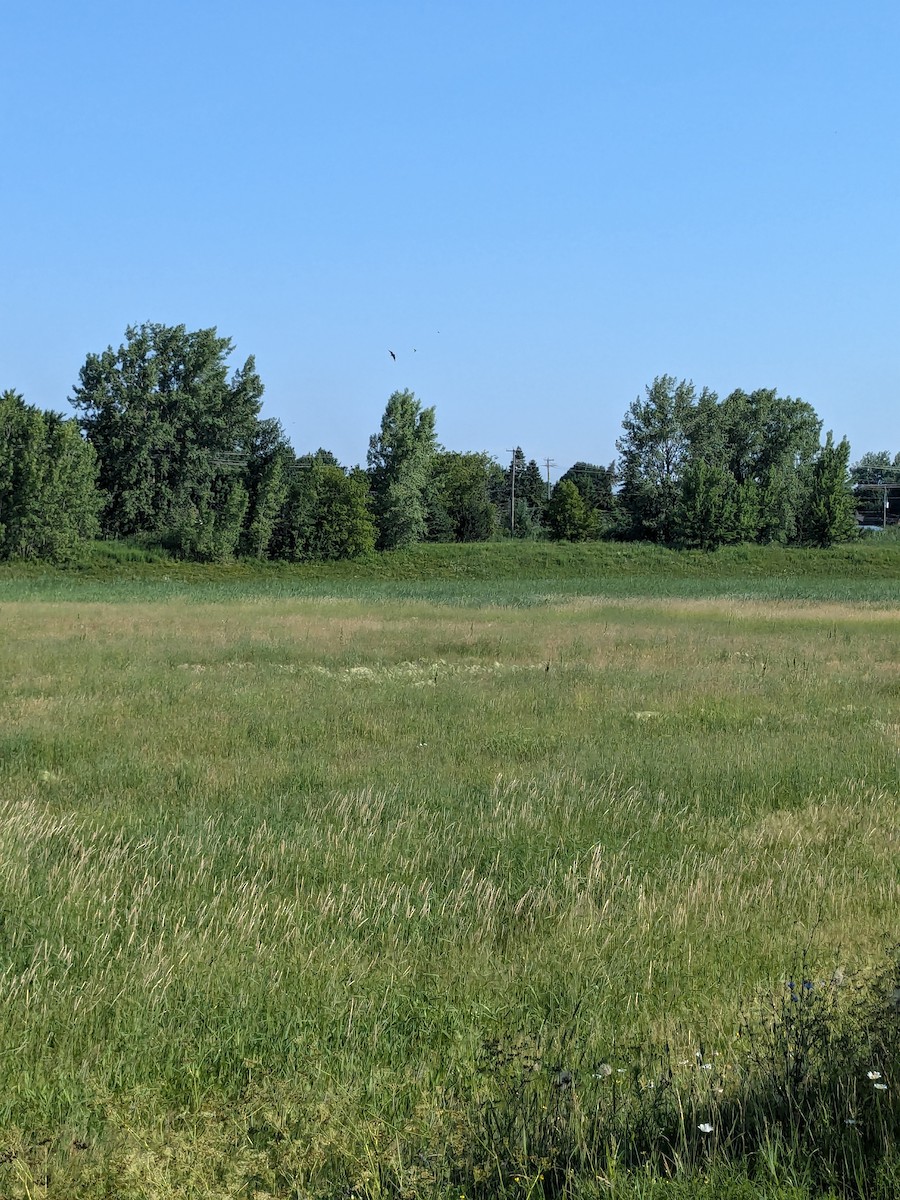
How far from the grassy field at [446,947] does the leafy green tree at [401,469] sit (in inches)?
2643

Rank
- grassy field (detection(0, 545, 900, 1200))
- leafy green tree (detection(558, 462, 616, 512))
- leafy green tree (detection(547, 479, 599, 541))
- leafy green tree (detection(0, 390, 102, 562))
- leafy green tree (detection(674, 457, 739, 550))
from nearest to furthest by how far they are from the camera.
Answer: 1. grassy field (detection(0, 545, 900, 1200))
2. leafy green tree (detection(0, 390, 102, 562))
3. leafy green tree (detection(674, 457, 739, 550))
4. leafy green tree (detection(547, 479, 599, 541))
5. leafy green tree (detection(558, 462, 616, 512))

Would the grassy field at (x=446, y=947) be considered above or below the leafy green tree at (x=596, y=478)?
below

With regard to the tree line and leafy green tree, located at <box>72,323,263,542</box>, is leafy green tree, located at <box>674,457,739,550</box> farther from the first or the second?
leafy green tree, located at <box>72,323,263,542</box>

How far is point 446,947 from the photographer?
6277 mm

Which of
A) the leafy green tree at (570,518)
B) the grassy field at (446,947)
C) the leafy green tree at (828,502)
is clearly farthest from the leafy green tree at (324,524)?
the grassy field at (446,947)

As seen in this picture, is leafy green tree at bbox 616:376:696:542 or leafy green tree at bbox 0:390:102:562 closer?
leafy green tree at bbox 0:390:102:562

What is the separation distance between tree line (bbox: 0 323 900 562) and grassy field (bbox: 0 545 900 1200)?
5649 cm

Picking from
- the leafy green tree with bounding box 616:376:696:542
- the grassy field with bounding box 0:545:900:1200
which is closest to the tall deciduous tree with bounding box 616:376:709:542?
the leafy green tree with bounding box 616:376:696:542

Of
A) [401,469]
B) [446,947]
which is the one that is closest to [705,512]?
[401,469]

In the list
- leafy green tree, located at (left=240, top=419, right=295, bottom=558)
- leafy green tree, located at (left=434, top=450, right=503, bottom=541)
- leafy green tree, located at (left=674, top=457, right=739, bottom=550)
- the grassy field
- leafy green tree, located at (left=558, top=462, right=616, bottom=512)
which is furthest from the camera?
leafy green tree, located at (left=558, top=462, right=616, bottom=512)

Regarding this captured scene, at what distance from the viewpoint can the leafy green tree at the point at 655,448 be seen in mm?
97625

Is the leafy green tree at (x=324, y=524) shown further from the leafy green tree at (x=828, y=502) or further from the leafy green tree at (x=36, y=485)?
the leafy green tree at (x=828, y=502)

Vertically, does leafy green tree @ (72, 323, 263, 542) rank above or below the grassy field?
above

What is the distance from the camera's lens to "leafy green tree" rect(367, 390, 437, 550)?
274ft
